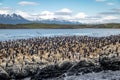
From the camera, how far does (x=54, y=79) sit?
31.9 metres

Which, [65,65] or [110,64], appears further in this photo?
[110,64]

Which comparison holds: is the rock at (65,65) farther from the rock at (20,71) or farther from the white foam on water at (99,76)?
the rock at (20,71)

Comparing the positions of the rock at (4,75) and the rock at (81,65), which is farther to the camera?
the rock at (81,65)

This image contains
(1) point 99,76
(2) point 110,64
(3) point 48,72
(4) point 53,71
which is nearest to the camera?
(1) point 99,76

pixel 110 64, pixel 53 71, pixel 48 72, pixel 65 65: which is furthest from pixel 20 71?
pixel 110 64

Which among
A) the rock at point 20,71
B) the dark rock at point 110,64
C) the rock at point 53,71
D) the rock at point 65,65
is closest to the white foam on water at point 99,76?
the rock at point 53,71

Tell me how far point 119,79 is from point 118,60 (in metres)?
4.56

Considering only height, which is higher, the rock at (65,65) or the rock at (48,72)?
the rock at (65,65)

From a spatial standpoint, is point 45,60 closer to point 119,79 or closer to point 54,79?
point 54,79

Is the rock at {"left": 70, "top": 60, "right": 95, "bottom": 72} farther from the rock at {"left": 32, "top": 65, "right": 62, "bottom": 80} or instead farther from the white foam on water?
the rock at {"left": 32, "top": 65, "right": 62, "bottom": 80}

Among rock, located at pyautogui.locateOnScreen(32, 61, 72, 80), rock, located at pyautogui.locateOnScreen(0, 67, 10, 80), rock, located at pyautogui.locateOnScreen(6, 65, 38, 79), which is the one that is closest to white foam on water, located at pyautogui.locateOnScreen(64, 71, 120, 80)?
rock, located at pyautogui.locateOnScreen(32, 61, 72, 80)

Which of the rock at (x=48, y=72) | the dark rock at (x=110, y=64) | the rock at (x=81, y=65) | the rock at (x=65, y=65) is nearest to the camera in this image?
the rock at (x=48, y=72)

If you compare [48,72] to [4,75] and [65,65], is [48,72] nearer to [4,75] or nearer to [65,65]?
[65,65]

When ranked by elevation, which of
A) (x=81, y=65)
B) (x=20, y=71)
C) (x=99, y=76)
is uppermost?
(x=81, y=65)
